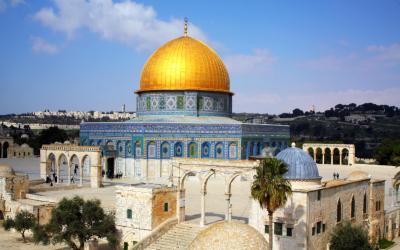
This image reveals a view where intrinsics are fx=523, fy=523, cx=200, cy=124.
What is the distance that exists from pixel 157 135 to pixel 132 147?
188 cm

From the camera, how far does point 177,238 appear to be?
1695 centimetres

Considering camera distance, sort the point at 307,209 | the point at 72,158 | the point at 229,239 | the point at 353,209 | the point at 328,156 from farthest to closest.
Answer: the point at 328,156 → the point at 72,158 → the point at 353,209 → the point at 307,209 → the point at 229,239

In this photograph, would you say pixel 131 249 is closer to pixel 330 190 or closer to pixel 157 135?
pixel 330 190

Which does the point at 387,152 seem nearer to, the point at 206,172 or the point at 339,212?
the point at 339,212

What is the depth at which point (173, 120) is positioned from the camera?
33156 millimetres

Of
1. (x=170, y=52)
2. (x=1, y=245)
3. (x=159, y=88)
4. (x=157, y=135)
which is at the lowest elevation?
(x=1, y=245)

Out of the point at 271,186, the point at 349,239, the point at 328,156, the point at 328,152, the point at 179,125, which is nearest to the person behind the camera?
the point at 271,186

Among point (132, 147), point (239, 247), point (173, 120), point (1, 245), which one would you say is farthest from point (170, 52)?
point (239, 247)

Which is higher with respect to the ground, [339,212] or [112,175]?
[339,212]

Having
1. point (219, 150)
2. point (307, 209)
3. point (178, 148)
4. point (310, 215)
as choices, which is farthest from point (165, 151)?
point (307, 209)

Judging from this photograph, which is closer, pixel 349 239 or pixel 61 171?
pixel 349 239

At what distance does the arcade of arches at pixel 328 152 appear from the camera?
41.7 meters

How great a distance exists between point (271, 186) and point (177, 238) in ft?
16.0

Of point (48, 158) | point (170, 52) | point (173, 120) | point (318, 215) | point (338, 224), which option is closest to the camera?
point (318, 215)
